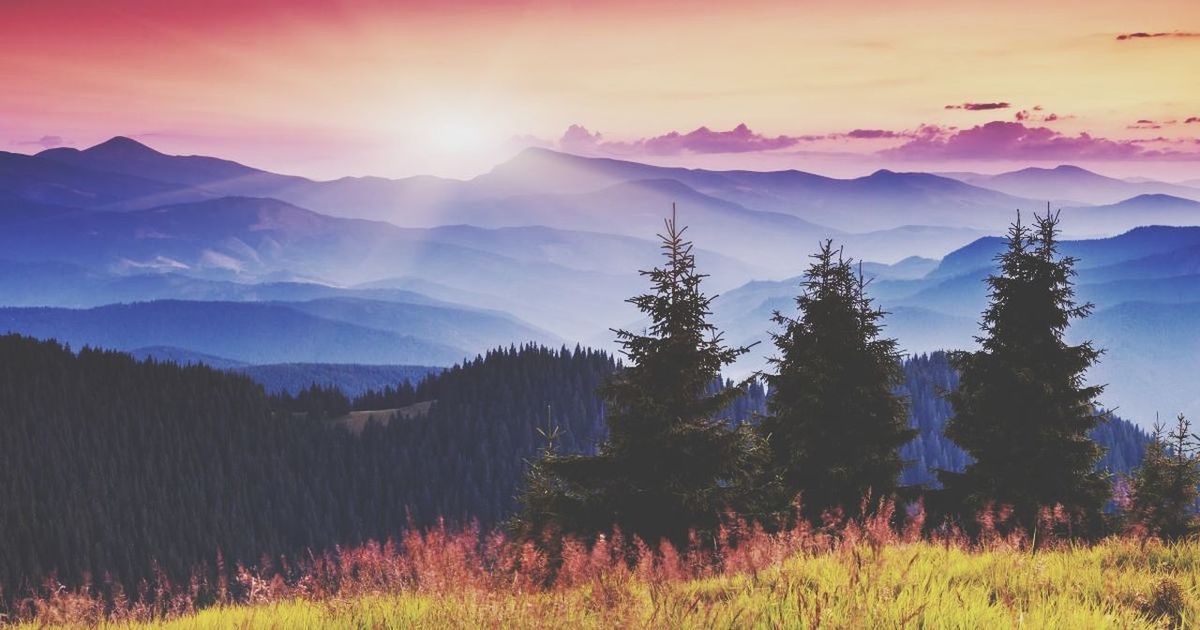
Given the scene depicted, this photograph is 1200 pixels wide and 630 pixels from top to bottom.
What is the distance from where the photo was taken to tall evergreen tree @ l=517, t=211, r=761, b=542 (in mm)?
16719

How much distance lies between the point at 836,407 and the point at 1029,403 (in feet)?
18.3

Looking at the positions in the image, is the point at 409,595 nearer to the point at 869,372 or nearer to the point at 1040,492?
the point at 869,372

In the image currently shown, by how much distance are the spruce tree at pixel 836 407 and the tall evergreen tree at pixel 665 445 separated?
5.62 meters

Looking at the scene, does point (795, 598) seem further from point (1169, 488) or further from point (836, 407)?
point (1169, 488)

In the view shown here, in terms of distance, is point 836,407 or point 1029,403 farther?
point 1029,403

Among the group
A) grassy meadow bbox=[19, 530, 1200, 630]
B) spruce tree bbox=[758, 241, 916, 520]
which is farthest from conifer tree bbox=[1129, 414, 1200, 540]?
grassy meadow bbox=[19, 530, 1200, 630]

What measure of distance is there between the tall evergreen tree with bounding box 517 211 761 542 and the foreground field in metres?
7.57

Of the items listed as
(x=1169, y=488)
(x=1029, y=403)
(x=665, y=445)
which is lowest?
(x=1169, y=488)

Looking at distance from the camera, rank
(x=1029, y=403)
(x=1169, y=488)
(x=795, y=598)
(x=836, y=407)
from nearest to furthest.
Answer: (x=795, y=598) < (x=836, y=407) < (x=1029, y=403) < (x=1169, y=488)

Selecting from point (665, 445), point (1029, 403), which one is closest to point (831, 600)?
point (665, 445)

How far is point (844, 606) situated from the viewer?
21.1ft

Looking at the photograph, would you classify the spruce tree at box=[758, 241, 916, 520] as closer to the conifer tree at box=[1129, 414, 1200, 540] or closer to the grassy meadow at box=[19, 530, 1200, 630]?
the conifer tree at box=[1129, 414, 1200, 540]

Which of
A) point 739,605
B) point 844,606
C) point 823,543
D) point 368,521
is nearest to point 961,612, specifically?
point 844,606

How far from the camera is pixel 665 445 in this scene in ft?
55.7
